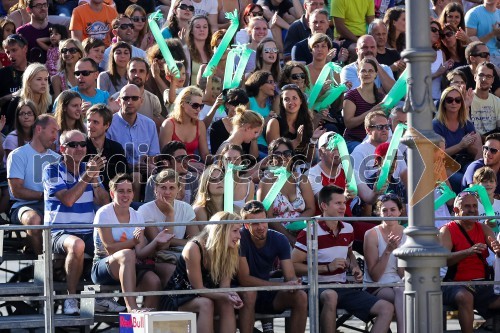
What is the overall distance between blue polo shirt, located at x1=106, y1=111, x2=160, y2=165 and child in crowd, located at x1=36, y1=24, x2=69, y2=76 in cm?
200

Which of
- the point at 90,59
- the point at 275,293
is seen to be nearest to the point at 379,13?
the point at 90,59

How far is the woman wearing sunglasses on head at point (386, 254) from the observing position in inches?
465

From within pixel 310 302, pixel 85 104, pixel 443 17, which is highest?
pixel 443 17

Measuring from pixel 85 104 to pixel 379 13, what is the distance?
6096mm

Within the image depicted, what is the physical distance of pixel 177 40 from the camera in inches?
576

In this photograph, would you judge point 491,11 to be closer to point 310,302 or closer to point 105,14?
point 105,14

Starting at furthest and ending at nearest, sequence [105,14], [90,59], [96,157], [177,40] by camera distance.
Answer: [105,14]
[177,40]
[90,59]
[96,157]

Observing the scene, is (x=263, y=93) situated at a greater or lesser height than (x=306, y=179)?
greater

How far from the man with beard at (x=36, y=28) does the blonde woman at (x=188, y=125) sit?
284cm

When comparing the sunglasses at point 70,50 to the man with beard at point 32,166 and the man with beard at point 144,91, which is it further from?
the man with beard at point 32,166

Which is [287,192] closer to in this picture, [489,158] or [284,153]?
[284,153]

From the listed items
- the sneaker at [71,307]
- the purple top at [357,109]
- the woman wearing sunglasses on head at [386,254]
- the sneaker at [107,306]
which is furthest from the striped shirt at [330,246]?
the purple top at [357,109]

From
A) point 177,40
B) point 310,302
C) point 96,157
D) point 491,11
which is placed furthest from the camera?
point 491,11

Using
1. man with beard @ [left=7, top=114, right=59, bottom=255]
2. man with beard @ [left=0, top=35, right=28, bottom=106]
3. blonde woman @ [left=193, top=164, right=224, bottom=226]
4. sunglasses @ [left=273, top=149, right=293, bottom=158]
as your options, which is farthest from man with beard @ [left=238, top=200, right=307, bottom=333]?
man with beard @ [left=0, top=35, right=28, bottom=106]
